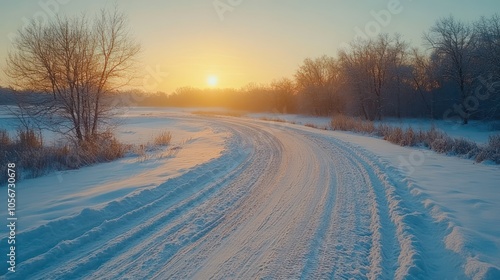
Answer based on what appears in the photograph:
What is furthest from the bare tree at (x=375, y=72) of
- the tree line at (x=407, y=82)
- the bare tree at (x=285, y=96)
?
the bare tree at (x=285, y=96)

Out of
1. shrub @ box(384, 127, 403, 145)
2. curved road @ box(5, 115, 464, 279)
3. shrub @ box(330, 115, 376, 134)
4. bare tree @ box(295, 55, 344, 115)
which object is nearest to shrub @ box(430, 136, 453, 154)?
shrub @ box(384, 127, 403, 145)

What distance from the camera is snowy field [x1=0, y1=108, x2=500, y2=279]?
4121 mm

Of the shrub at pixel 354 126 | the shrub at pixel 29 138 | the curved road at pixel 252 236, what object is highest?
the shrub at pixel 354 126

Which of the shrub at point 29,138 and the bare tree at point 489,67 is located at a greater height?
the bare tree at point 489,67

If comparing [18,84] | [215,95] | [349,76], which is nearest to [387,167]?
[18,84]

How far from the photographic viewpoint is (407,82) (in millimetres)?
49844

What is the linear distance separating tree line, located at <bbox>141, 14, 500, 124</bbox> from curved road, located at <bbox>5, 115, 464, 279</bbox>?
2855 centimetres

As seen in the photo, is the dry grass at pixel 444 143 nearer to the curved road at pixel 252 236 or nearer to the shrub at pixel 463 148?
the shrub at pixel 463 148

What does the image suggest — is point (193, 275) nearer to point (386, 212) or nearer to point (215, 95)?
point (386, 212)

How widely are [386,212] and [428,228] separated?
85cm

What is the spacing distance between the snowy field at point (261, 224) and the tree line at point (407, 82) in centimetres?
2697

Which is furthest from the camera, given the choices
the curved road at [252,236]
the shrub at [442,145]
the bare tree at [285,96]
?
the bare tree at [285,96]

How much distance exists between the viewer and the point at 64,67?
16625mm

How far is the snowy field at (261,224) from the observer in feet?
13.5
